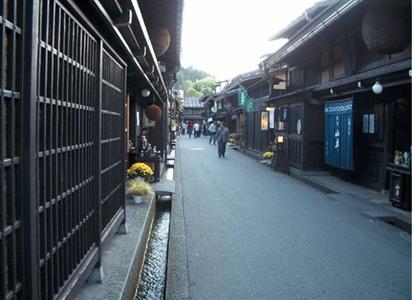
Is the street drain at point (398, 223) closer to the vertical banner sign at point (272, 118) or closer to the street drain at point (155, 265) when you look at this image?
the street drain at point (155, 265)

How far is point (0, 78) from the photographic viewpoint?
7.14ft

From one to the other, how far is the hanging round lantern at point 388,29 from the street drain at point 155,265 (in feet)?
18.1

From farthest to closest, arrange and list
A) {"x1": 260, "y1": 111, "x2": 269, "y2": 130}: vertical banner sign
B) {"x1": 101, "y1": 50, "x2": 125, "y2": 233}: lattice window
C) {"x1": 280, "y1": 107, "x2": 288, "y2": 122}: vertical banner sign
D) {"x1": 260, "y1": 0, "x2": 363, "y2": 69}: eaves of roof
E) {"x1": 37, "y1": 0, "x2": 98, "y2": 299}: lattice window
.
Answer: {"x1": 260, "y1": 111, "x2": 269, "y2": 130}: vertical banner sign, {"x1": 280, "y1": 107, "x2": 288, "y2": 122}: vertical banner sign, {"x1": 260, "y1": 0, "x2": 363, "y2": 69}: eaves of roof, {"x1": 101, "y1": 50, "x2": 125, "y2": 233}: lattice window, {"x1": 37, "y1": 0, "x2": 98, "y2": 299}: lattice window

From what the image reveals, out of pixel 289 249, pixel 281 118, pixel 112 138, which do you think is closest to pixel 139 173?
pixel 289 249

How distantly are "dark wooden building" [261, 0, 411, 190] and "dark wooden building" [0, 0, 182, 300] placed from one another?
18.3 ft

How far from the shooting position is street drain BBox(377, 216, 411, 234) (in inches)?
356

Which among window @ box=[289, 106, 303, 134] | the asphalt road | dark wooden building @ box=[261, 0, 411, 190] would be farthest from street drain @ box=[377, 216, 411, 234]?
window @ box=[289, 106, 303, 134]

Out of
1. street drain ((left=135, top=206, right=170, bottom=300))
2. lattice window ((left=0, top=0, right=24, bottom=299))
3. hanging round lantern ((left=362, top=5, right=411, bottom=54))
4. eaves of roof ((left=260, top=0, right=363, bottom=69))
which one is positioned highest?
eaves of roof ((left=260, top=0, right=363, bottom=69))

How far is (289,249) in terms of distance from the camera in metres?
7.54

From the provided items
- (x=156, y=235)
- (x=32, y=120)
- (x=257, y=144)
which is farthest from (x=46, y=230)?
(x=257, y=144)

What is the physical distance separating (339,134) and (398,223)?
207 inches

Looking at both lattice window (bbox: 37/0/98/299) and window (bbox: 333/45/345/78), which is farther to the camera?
window (bbox: 333/45/345/78)

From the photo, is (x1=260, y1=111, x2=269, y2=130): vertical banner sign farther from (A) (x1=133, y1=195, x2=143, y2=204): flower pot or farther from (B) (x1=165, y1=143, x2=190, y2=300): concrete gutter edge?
(A) (x1=133, y1=195, x2=143, y2=204): flower pot

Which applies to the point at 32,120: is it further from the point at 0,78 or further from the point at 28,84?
the point at 0,78
